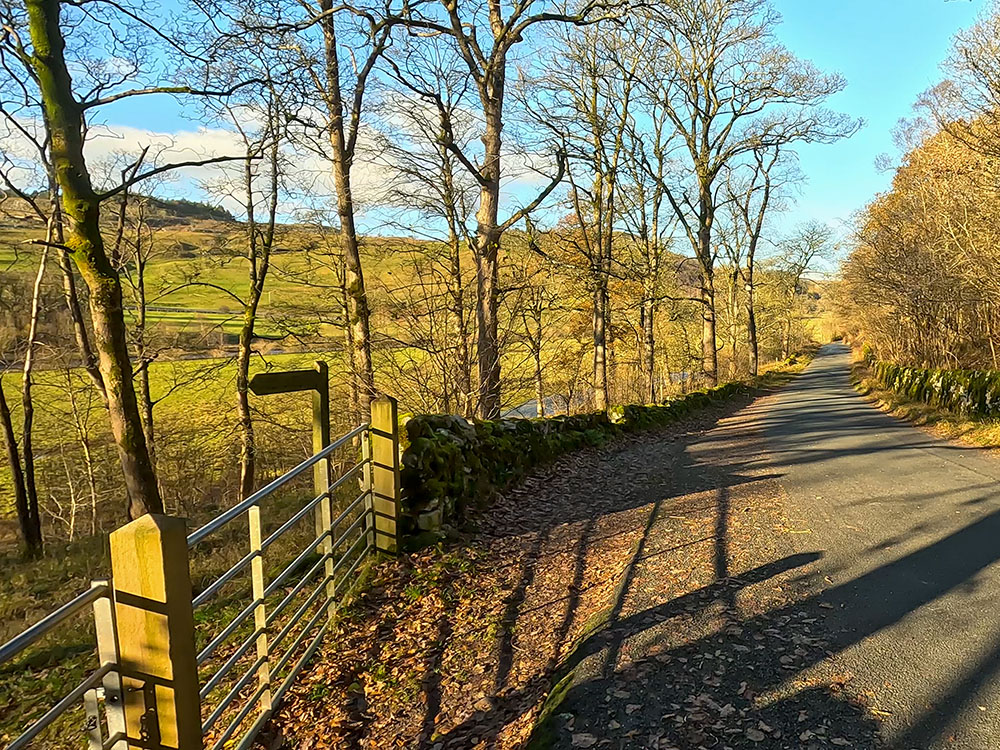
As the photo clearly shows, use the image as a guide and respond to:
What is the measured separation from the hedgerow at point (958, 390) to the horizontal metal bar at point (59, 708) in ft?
51.1

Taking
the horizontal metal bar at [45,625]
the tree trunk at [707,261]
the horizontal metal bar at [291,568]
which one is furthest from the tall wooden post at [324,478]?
the tree trunk at [707,261]

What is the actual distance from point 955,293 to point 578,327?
1542 cm

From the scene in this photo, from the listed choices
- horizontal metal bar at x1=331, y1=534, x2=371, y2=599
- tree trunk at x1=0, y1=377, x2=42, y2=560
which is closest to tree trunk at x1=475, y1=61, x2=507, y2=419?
horizontal metal bar at x1=331, y1=534, x2=371, y2=599

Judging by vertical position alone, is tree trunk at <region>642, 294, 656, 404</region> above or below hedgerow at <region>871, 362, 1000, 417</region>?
above

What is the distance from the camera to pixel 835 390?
2869 cm

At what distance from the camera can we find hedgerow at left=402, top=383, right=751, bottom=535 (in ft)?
20.3

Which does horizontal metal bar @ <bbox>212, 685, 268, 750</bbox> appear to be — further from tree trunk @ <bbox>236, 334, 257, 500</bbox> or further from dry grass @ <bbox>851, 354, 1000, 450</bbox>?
dry grass @ <bbox>851, 354, 1000, 450</bbox>

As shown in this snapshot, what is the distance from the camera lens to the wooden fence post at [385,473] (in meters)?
5.52

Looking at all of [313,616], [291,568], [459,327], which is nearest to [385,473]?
[313,616]

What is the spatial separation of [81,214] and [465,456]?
485 cm

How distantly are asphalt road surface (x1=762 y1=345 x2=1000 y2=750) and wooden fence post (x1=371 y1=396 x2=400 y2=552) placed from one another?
3.56m

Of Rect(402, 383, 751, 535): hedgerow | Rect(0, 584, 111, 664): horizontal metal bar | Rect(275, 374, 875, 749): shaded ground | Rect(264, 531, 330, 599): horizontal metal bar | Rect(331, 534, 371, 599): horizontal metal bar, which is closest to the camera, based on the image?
Rect(0, 584, 111, 664): horizontal metal bar

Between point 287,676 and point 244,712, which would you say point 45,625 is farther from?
point 287,676

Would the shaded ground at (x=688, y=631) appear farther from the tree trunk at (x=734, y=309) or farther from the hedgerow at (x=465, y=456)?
the tree trunk at (x=734, y=309)
